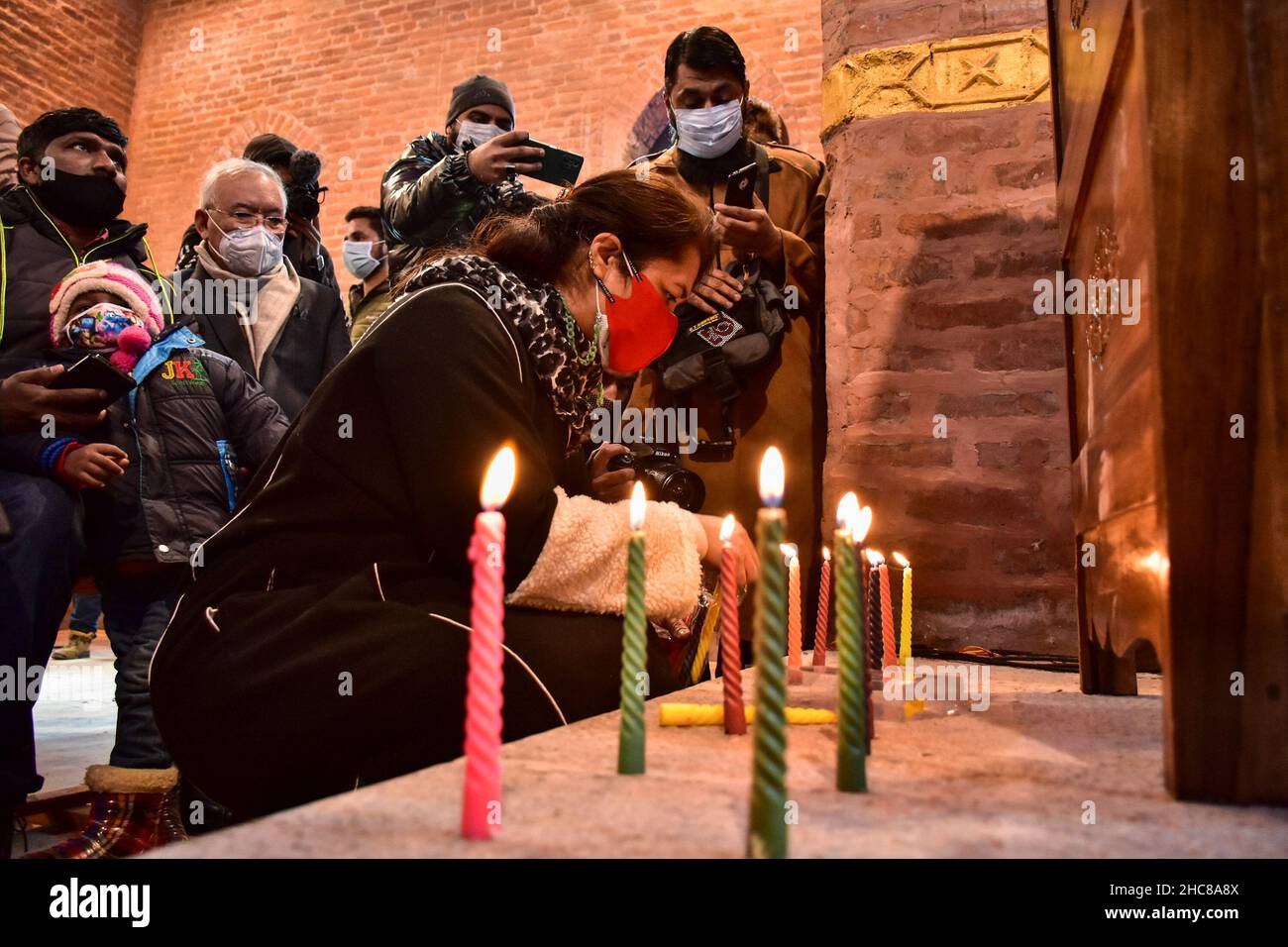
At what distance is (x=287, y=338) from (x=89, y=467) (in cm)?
110

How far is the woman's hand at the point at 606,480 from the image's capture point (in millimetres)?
2014

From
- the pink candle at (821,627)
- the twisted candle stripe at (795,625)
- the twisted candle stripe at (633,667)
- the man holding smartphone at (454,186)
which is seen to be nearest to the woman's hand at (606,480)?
the twisted candle stripe at (795,625)

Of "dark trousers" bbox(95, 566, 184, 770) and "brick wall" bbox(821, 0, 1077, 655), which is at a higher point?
"brick wall" bbox(821, 0, 1077, 655)

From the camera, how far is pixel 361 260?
17.1 feet

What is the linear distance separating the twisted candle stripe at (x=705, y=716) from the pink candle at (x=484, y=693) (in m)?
0.59

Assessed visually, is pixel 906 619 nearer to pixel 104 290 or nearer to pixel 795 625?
pixel 795 625

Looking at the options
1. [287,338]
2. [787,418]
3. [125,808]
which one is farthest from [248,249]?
[787,418]

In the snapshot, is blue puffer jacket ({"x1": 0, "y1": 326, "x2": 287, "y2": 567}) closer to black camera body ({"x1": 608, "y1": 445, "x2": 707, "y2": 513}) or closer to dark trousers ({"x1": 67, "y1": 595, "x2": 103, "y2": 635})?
black camera body ({"x1": 608, "y1": 445, "x2": 707, "y2": 513})

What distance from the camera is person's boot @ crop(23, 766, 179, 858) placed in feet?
7.04

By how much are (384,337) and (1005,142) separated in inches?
96.9

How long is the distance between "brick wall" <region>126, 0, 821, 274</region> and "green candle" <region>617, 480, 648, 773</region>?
679 centimetres

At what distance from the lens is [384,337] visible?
149 centimetres

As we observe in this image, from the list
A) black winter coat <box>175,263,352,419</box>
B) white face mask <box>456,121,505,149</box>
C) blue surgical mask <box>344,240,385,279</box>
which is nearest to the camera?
black winter coat <box>175,263,352,419</box>

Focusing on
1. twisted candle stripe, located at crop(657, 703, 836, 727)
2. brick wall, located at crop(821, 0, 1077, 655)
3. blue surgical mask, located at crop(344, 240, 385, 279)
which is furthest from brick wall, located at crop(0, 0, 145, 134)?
twisted candle stripe, located at crop(657, 703, 836, 727)
